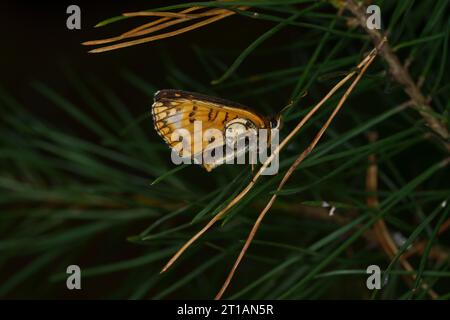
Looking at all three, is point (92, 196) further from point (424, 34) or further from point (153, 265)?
point (424, 34)

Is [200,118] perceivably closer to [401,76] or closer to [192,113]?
[192,113]

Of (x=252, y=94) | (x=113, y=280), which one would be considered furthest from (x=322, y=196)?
(x=113, y=280)

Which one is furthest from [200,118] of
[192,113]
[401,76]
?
[401,76]
